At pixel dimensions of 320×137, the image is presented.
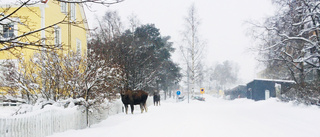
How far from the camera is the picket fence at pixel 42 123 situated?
752cm

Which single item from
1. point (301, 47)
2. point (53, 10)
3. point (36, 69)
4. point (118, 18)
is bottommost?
point (36, 69)

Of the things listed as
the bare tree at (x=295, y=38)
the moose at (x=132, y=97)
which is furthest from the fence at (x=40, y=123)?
the bare tree at (x=295, y=38)

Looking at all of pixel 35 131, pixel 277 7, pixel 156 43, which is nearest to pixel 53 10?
pixel 35 131

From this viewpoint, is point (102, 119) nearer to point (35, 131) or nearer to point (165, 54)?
point (35, 131)

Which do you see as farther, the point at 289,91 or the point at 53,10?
the point at 289,91

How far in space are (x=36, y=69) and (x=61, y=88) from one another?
1.85m

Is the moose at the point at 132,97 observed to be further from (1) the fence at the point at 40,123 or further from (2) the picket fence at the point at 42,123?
(1) the fence at the point at 40,123

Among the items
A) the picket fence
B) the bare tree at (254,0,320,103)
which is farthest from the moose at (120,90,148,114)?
the bare tree at (254,0,320,103)

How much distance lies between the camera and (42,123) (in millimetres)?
9031

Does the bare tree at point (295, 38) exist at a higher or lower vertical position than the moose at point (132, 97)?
higher

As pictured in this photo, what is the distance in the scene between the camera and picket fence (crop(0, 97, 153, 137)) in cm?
752

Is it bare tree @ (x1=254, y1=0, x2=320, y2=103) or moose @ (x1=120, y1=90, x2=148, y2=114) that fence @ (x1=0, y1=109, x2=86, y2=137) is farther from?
bare tree @ (x1=254, y1=0, x2=320, y2=103)

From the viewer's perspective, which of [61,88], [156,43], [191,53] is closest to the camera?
[61,88]

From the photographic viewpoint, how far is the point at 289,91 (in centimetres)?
2422
